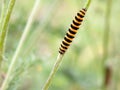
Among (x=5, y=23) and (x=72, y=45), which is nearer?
(x=5, y=23)

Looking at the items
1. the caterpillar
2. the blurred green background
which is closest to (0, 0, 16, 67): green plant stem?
the caterpillar

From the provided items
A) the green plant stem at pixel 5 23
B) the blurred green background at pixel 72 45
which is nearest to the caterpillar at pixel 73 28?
the green plant stem at pixel 5 23

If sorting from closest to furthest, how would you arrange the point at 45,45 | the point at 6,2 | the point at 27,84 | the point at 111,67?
the point at 6,2
the point at 111,67
the point at 27,84
the point at 45,45

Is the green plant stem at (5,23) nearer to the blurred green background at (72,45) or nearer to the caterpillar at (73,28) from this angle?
the caterpillar at (73,28)

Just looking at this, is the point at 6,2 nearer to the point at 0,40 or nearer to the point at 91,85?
the point at 0,40

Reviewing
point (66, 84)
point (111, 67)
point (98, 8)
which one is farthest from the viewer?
point (66, 84)

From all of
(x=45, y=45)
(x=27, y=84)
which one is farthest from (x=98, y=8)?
(x=45, y=45)

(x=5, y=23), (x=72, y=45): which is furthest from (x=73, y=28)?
(x=72, y=45)

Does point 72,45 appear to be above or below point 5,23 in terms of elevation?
below

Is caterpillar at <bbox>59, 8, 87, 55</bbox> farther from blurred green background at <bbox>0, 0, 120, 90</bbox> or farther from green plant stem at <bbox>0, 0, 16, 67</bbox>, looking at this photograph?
blurred green background at <bbox>0, 0, 120, 90</bbox>

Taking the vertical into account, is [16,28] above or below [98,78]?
above

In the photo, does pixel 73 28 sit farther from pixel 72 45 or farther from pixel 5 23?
pixel 72 45
